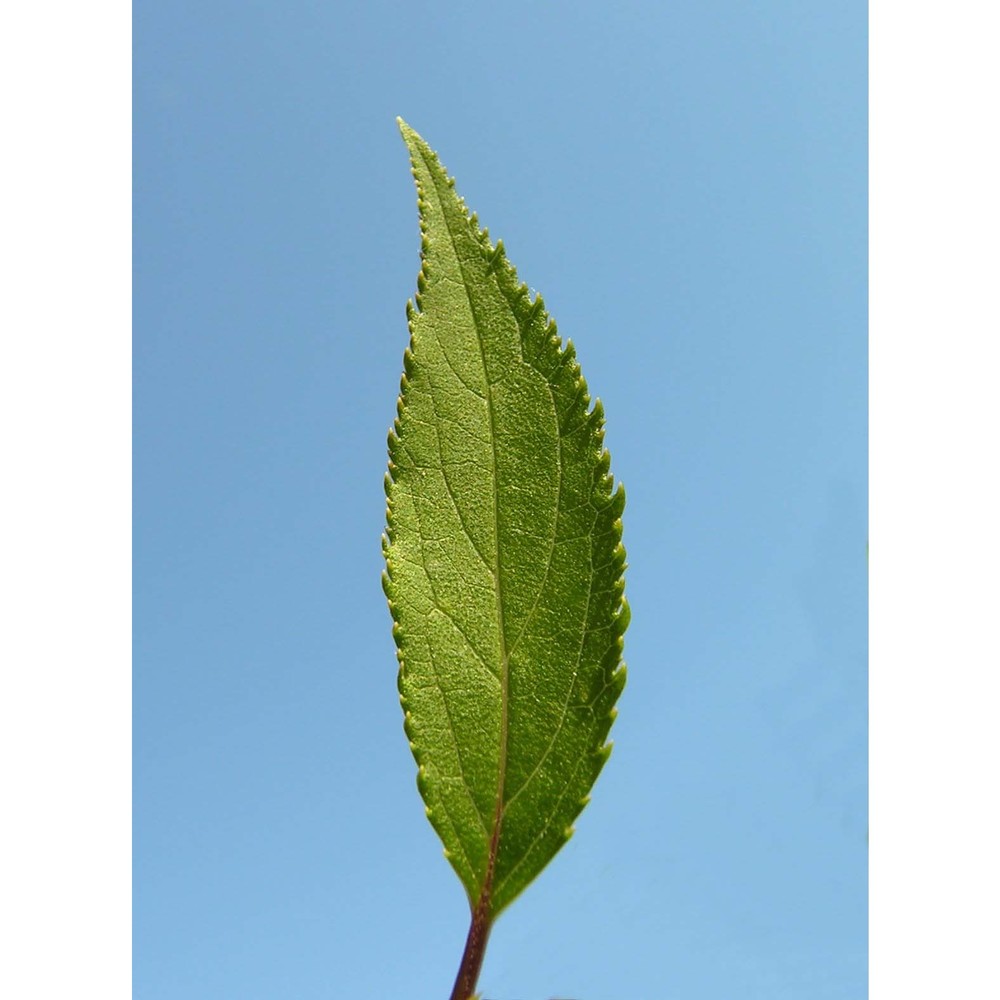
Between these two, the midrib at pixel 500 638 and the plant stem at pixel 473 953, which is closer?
the plant stem at pixel 473 953

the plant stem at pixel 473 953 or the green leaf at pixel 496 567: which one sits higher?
the green leaf at pixel 496 567

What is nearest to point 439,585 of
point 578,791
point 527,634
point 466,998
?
point 527,634

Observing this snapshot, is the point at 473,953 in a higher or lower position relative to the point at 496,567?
lower

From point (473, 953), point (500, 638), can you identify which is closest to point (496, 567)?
point (500, 638)

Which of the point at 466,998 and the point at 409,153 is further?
the point at 409,153

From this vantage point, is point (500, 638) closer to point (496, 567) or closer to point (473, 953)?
point (496, 567)

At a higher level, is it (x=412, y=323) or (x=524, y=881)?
(x=412, y=323)

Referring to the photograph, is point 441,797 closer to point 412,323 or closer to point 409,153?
point 412,323
